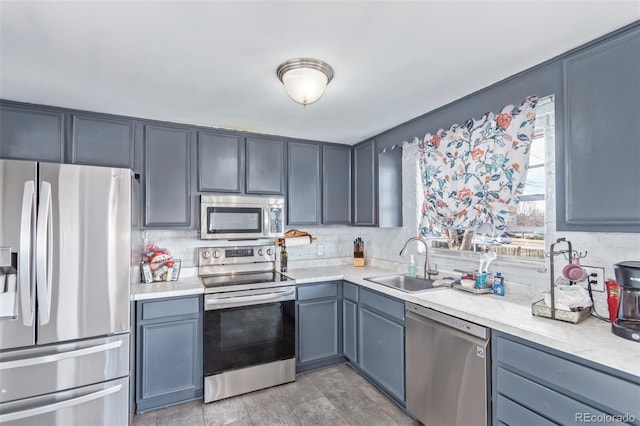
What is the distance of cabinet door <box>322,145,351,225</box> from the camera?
3400 mm

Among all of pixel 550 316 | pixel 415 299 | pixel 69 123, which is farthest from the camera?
pixel 69 123

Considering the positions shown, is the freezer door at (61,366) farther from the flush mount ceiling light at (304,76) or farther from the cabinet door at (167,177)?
the flush mount ceiling light at (304,76)

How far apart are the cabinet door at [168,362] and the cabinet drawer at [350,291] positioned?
1.28 metres

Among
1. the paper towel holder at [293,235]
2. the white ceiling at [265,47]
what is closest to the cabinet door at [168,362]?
the paper towel holder at [293,235]

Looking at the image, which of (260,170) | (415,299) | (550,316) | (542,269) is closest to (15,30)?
(260,170)

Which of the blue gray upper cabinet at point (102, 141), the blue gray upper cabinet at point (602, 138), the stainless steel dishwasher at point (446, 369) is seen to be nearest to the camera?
the blue gray upper cabinet at point (602, 138)

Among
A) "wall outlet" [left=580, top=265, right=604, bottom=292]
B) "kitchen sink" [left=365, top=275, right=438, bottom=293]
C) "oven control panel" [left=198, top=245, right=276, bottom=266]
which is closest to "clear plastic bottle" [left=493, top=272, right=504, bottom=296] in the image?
"wall outlet" [left=580, top=265, right=604, bottom=292]

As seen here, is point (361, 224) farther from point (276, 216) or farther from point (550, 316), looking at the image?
point (550, 316)

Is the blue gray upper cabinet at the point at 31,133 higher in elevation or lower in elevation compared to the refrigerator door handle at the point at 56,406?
higher

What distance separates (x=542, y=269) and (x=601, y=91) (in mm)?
1024

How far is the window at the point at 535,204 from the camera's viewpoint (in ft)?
6.20

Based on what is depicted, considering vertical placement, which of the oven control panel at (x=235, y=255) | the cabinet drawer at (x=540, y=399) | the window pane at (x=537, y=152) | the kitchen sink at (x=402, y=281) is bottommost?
the cabinet drawer at (x=540, y=399)

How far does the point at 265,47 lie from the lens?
1.59 metres

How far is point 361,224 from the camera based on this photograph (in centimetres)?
336
